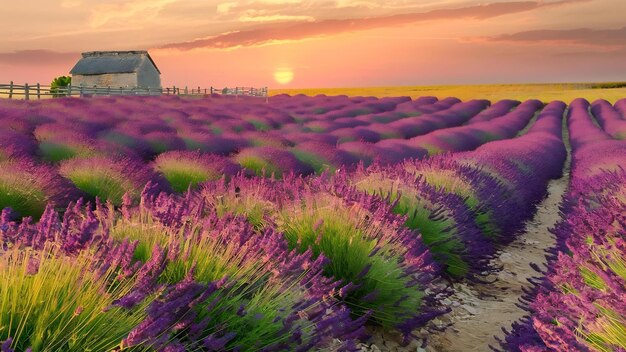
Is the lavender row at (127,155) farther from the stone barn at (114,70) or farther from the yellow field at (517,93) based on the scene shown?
the yellow field at (517,93)

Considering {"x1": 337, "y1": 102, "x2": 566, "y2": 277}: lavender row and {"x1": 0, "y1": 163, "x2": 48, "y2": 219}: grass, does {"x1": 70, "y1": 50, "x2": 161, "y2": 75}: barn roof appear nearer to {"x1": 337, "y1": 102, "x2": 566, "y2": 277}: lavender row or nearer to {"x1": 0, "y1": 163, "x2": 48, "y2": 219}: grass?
{"x1": 337, "y1": 102, "x2": 566, "y2": 277}: lavender row

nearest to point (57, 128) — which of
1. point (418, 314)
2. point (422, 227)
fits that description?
point (422, 227)

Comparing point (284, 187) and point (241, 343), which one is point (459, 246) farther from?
point (241, 343)

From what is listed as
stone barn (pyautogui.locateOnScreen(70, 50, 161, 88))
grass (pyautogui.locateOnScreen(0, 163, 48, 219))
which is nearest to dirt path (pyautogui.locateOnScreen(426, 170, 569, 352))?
grass (pyautogui.locateOnScreen(0, 163, 48, 219))

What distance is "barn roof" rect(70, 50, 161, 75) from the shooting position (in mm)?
44656

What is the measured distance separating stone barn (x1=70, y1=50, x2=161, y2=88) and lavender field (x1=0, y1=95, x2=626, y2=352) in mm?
36389

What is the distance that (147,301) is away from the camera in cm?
213

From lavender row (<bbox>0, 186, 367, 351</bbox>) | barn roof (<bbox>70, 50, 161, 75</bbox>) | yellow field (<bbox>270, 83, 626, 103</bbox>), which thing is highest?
barn roof (<bbox>70, 50, 161, 75</bbox>)

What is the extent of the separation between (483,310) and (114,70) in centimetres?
4430

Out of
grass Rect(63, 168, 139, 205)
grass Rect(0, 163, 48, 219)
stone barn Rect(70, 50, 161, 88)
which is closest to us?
grass Rect(0, 163, 48, 219)

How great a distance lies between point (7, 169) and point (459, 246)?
14.7 feet

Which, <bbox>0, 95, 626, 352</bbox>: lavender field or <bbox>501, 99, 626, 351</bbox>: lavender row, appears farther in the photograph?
<bbox>501, 99, 626, 351</bbox>: lavender row

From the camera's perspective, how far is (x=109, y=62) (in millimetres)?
45625

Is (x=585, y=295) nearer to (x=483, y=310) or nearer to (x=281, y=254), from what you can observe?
(x=281, y=254)
